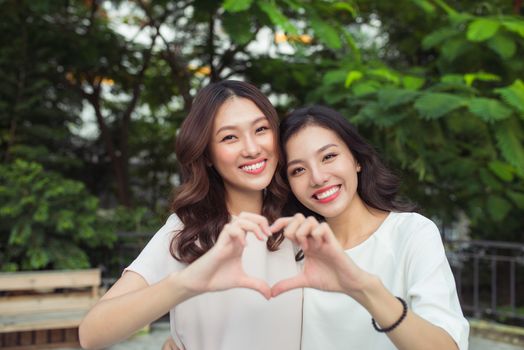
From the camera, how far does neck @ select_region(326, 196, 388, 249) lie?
6.89ft

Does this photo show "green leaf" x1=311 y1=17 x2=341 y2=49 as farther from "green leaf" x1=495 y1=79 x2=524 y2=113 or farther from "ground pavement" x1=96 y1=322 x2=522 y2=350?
"ground pavement" x1=96 y1=322 x2=522 y2=350

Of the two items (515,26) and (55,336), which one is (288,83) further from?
(55,336)

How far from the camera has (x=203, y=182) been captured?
211cm

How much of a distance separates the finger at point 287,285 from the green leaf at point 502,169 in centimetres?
426

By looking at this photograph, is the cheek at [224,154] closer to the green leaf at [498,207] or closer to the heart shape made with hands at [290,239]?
the heart shape made with hands at [290,239]

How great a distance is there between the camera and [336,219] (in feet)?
7.07

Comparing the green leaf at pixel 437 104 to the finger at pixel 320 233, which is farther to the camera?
the green leaf at pixel 437 104

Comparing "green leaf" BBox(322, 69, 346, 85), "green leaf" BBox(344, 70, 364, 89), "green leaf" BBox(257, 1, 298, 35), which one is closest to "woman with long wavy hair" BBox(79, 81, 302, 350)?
"green leaf" BBox(257, 1, 298, 35)

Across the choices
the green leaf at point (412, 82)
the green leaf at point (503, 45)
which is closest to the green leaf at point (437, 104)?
the green leaf at point (412, 82)

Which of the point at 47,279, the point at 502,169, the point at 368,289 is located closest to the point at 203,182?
the point at 368,289

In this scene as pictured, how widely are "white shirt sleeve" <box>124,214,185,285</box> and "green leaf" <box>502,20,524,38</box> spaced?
3.43 meters

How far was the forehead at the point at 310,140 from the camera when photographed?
2041 mm

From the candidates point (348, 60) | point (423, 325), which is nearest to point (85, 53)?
point (348, 60)

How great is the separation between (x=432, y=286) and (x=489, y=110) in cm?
296
